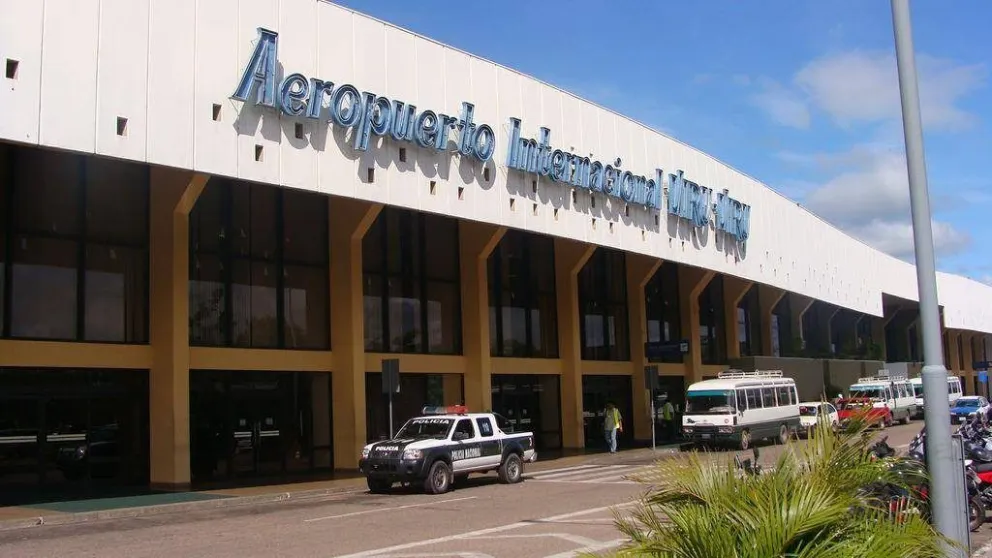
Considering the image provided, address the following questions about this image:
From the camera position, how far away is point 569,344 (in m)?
35.6

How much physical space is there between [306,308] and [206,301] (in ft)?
10.9

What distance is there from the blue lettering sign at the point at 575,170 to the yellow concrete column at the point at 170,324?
379 inches

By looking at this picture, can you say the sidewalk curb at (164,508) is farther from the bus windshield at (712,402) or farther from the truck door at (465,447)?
the bus windshield at (712,402)

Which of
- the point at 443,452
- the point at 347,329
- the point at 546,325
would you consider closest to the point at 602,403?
the point at 546,325

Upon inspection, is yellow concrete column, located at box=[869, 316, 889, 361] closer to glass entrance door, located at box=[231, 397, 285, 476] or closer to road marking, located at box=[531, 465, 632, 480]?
road marking, located at box=[531, 465, 632, 480]

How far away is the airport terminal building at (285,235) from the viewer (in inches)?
762

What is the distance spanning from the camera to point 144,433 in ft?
76.7

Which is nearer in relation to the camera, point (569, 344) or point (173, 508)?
point (173, 508)

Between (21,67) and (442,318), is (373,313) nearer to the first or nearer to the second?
(442,318)

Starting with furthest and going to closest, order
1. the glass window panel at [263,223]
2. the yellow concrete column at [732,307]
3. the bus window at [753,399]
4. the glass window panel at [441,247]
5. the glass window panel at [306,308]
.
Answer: the yellow concrete column at [732,307], the bus window at [753,399], the glass window panel at [441,247], the glass window panel at [306,308], the glass window panel at [263,223]

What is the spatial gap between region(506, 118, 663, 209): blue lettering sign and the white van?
58.6 feet

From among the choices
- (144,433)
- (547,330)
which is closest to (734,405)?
(547,330)

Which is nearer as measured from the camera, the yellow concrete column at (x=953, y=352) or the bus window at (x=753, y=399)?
the bus window at (x=753, y=399)

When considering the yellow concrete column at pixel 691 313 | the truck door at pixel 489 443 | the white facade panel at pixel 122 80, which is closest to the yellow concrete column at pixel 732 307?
the yellow concrete column at pixel 691 313
